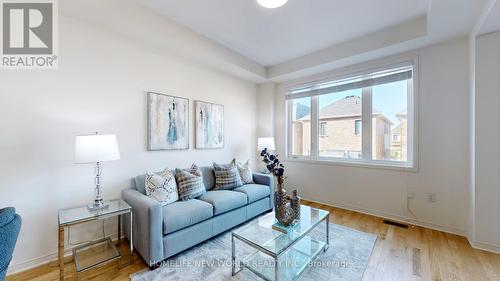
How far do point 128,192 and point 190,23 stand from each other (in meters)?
2.17

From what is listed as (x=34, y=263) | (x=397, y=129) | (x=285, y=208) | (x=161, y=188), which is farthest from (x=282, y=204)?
(x=34, y=263)

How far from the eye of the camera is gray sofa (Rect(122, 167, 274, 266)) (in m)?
1.81

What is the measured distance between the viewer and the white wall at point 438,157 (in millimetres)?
2463

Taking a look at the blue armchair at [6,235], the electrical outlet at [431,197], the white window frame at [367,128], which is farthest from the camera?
the white window frame at [367,128]

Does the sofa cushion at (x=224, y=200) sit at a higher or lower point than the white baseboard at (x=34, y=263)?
higher

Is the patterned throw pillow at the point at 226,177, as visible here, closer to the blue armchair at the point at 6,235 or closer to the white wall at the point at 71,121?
the white wall at the point at 71,121

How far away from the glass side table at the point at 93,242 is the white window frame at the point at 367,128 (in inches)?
119

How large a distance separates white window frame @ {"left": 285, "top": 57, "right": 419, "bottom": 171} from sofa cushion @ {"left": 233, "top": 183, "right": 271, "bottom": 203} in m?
1.21

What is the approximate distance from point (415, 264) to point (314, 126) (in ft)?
8.00

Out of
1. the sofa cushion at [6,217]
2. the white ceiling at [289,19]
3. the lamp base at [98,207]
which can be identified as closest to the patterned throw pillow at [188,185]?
the lamp base at [98,207]

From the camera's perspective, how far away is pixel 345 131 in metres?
3.47

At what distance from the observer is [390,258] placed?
200 cm

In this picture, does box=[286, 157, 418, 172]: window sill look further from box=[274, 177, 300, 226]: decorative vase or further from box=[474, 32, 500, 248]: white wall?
box=[274, 177, 300, 226]: decorative vase

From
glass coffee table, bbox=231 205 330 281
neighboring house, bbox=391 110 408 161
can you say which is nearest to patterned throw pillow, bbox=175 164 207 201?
glass coffee table, bbox=231 205 330 281
